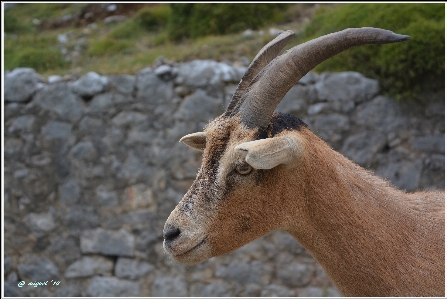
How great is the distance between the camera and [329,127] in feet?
21.2

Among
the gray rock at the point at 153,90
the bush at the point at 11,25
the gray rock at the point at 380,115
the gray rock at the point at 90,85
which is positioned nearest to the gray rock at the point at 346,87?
the gray rock at the point at 380,115

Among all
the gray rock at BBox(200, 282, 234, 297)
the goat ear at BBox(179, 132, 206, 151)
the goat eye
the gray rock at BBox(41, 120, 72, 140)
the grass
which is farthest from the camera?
the grass

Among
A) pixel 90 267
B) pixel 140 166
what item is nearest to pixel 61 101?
pixel 140 166

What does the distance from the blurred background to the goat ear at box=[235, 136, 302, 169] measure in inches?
167

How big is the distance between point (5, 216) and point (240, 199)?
5.55 metres

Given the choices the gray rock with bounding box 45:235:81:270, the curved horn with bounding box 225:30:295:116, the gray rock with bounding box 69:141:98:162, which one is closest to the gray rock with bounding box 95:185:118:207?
the gray rock with bounding box 69:141:98:162

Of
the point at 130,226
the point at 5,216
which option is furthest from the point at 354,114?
the point at 5,216

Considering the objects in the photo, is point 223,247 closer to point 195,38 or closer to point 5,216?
point 5,216

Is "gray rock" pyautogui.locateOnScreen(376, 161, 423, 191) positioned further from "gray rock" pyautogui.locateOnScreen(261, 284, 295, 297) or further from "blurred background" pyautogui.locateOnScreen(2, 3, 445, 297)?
"gray rock" pyautogui.locateOnScreen(261, 284, 295, 297)

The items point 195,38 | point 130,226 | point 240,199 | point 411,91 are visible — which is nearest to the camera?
point 240,199

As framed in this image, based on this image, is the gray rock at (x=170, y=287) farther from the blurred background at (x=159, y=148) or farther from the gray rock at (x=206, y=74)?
the gray rock at (x=206, y=74)

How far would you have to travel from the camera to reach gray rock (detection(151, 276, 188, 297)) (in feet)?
21.4

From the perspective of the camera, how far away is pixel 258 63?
2.90 meters

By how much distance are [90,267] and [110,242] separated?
18.4 inches
